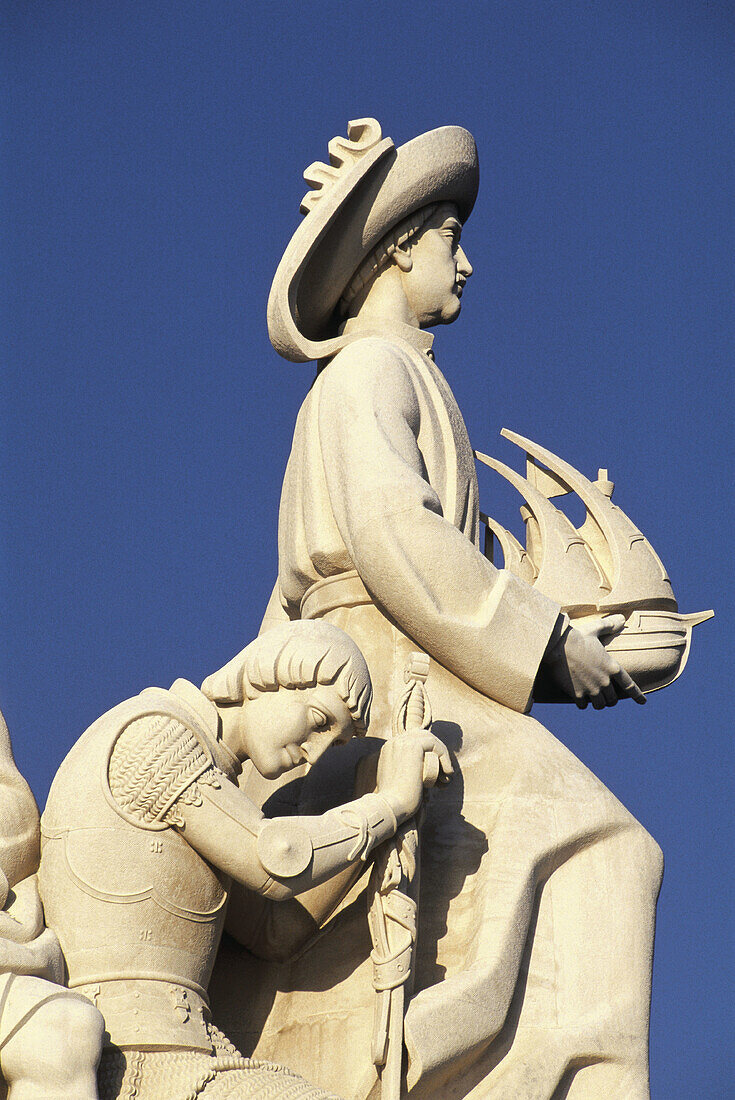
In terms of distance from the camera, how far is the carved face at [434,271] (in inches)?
342

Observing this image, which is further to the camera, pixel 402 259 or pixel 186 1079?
pixel 402 259

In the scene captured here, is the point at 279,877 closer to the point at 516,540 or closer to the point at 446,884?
the point at 446,884

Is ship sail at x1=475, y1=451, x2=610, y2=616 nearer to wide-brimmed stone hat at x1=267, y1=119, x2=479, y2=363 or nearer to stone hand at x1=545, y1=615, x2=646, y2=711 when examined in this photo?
stone hand at x1=545, y1=615, x2=646, y2=711

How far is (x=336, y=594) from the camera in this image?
7.90 m

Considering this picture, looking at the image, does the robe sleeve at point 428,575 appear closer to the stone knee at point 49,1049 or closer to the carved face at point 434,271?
the carved face at point 434,271

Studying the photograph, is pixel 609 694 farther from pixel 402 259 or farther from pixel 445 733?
pixel 402 259

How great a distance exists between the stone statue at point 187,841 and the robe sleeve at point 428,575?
807mm

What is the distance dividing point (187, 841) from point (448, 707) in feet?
4.80

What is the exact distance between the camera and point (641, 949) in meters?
7.38

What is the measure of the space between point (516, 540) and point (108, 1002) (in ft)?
10.8

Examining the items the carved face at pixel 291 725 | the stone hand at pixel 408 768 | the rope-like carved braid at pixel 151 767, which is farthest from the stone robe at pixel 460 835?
the rope-like carved braid at pixel 151 767

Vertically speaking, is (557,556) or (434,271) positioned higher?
(434,271)

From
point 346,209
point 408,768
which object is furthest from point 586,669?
point 346,209

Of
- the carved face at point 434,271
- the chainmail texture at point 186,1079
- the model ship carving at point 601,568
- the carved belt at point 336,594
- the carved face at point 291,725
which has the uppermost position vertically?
the carved face at point 434,271
